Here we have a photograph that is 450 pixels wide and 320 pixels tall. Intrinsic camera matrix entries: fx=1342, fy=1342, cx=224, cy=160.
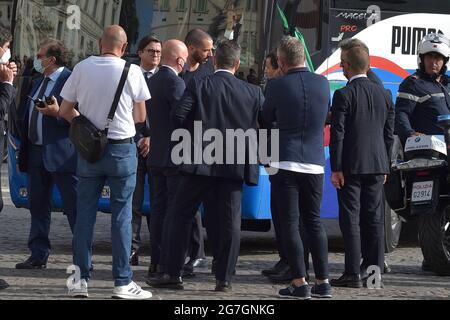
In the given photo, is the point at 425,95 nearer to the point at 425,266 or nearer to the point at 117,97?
the point at 425,266

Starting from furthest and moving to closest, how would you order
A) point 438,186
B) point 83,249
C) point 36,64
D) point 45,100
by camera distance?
point 36,64 < point 438,186 < point 45,100 < point 83,249

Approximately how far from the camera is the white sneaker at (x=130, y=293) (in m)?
9.08

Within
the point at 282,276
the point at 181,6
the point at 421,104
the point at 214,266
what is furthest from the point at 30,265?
the point at 421,104

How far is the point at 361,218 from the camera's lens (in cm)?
1016

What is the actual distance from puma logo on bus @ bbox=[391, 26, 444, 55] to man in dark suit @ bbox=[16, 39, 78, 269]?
3.61 metres

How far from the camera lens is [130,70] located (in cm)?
909

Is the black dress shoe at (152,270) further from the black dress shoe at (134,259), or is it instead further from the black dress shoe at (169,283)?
the black dress shoe at (134,259)

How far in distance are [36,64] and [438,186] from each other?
4357 millimetres

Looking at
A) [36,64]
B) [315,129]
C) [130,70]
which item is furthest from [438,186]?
[36,64]

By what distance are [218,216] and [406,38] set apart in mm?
3976

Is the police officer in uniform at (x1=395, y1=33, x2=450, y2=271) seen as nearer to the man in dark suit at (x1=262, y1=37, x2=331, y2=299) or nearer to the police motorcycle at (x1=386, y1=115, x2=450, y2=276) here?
the police motorcycle at (x1=386, y1=115, x2=450, y2=276)

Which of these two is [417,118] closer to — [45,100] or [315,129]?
[315,129]

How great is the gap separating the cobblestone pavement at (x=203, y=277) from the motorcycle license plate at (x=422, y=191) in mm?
649

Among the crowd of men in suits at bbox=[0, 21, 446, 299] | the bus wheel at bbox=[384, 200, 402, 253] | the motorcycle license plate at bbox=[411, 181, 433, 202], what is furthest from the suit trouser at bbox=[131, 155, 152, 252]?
the bus wheel at bbox=[384, 200, 402, 253]
